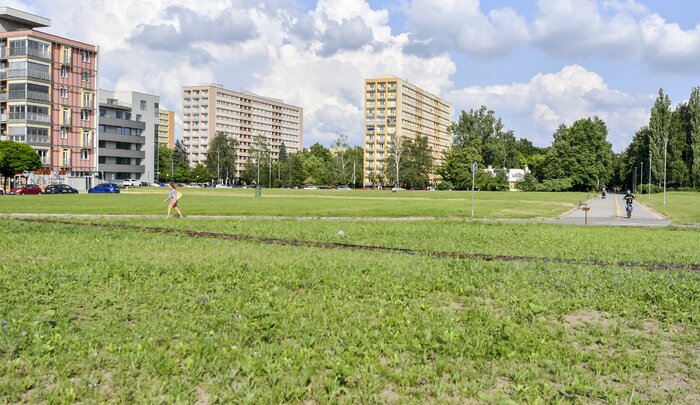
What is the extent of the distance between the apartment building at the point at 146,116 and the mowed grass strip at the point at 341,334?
125 meters

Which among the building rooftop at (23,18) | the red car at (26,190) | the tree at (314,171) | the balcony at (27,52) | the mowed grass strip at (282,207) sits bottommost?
the mowed grass strip at (282,207)

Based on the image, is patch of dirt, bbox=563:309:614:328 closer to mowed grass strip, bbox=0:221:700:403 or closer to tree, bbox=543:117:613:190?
mowed grass strip, bbox=0:221:700:403

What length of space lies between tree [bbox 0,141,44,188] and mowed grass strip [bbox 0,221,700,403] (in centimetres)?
7545

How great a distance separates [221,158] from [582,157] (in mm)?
96457

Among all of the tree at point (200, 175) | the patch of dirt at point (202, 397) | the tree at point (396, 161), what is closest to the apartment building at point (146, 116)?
the tree at point (200, 175)

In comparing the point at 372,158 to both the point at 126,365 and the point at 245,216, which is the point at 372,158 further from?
the point at 126,365

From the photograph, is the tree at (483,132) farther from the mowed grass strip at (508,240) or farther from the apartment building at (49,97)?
the mowed grass strip at (508,240)

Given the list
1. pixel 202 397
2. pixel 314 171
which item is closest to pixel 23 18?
pixel 314 171

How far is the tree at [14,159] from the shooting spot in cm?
7438

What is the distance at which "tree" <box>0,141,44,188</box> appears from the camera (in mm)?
74375

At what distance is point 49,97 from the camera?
9075 cm

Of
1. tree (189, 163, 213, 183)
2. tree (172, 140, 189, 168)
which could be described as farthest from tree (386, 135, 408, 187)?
tree (172, 140, 189, 168)

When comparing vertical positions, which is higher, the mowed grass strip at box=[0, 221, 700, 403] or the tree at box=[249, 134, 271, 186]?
the tree at box=[249, 134, 271, 186]

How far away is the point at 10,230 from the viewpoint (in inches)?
691
